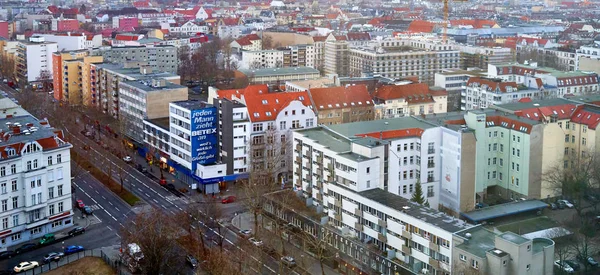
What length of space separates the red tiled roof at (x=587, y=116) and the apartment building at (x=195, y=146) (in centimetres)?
1350

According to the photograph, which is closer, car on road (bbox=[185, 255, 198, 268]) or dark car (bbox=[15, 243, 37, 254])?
car on road (bbox=[185, 255, 198, 268])

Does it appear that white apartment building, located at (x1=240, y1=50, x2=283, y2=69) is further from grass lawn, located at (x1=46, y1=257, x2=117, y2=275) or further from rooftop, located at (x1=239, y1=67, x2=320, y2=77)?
grass lawn, located at (x1=46, y1=257, x2=117, y2=275)

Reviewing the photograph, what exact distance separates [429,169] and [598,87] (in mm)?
17875

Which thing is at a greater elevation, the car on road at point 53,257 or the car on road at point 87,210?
the car on road at point 87,210

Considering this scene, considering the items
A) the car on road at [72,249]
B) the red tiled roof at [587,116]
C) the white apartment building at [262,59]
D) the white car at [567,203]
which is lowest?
the car on road at [72,249]

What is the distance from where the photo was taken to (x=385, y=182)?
2497cm

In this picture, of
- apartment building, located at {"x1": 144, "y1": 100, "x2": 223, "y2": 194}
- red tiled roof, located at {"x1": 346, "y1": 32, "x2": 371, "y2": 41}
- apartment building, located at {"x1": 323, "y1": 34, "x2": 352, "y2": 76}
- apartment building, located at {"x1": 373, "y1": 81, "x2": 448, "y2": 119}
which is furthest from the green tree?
red tiled roof, located at {"x1": 346, "y1": 32, "x2": 371, "y2": 41}

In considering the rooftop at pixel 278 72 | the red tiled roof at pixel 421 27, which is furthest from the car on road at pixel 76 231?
the red tiled roof at pixel 421 27

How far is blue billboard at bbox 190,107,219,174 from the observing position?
3055cm

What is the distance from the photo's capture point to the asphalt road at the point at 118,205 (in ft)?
75.7

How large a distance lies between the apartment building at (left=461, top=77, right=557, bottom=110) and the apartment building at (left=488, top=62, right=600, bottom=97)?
0.53 metres

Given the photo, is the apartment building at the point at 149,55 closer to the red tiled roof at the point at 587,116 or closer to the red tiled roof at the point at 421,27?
the red tiled roof at the point at 421,27

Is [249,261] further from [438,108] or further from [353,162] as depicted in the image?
[438,108]

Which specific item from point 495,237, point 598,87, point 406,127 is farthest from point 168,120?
point 598,87
